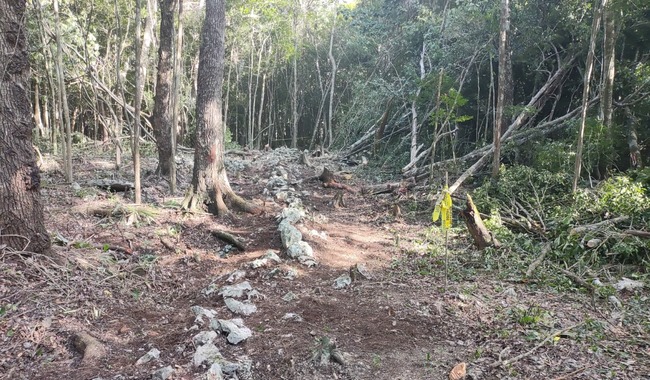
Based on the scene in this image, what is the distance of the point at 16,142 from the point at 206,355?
2.44m

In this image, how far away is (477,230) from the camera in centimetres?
599

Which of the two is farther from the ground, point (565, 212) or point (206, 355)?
point (565, 212)

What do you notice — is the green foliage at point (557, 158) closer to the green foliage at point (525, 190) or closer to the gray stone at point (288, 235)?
the green foliage at point (525, 190)

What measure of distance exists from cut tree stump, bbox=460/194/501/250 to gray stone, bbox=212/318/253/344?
380 centimetres

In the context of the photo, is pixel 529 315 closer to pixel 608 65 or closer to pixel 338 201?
pixel 338 201

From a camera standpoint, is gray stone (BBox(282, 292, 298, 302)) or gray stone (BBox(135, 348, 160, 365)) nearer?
gray stone (BBox(135, 348, 160, 365))

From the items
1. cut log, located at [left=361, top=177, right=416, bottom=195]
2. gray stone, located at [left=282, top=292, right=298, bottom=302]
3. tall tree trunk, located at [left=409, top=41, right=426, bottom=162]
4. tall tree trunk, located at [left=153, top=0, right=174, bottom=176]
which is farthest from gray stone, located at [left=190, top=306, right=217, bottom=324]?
tall tree trunk, located at [left=409, top=41, right=426, bottom=162]

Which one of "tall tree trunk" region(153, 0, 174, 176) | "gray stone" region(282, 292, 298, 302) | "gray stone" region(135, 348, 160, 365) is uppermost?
"tall tree trunk" region(153, 0, 174, 176)

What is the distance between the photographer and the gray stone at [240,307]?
3824 millimetres

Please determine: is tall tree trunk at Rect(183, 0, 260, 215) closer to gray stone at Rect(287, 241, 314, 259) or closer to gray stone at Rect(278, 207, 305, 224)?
gray stone at Rect(278, 207, 305, 224)

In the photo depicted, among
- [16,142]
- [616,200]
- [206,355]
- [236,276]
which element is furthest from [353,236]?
[16,142]

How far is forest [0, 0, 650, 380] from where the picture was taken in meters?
3.18

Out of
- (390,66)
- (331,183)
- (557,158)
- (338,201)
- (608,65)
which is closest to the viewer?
(608,65)

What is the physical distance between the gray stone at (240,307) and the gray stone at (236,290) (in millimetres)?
116
